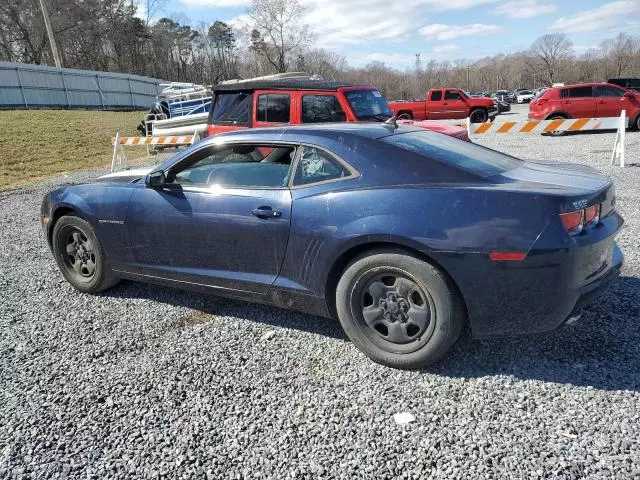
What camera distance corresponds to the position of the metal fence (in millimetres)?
28562

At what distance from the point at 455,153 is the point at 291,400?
1.87 meters

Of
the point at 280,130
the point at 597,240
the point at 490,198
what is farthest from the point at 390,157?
the point at 597,240

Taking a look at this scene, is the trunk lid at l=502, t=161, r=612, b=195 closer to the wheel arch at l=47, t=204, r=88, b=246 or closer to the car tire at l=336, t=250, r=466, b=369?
the car tire at l=336, t=250, r=466, b=369

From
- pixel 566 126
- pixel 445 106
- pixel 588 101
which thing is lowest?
pixel 566 126

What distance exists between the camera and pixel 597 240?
98.3 inches

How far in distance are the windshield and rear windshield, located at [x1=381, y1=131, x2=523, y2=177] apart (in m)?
4.11

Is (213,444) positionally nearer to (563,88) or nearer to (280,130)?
(280,130)

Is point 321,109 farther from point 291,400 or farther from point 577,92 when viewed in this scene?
point 577,92

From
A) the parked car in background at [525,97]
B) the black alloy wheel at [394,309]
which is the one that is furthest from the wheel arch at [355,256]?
the parked car in background at [525,97]

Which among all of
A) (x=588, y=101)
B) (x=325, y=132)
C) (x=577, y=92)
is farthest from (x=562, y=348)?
(x=577, y=92)

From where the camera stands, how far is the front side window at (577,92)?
1606cm

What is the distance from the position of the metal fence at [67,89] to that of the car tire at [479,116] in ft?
88.7

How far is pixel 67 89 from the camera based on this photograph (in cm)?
3259

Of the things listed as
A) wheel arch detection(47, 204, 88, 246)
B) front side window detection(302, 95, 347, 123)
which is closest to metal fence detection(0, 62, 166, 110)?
front side window detection(302, 95, 347, 123)
